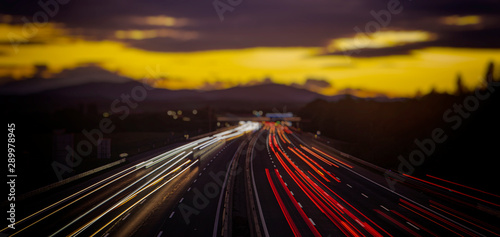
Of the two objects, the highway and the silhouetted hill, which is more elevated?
the silhouetted hill

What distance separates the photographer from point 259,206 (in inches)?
1172

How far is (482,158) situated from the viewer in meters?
44.7

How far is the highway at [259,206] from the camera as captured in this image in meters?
23.4

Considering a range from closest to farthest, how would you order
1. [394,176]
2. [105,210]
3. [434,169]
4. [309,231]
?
[309,231], [105,210], [394,176], [434,169]

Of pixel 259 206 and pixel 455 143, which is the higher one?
pixel 455 143

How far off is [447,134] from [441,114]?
1824 cm

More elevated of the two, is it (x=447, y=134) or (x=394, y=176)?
(x=447, y=134)

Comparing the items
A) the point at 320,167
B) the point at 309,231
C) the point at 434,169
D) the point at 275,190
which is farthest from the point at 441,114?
the point at 309,231

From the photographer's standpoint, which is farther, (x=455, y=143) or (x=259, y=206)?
(x=455, y=143)

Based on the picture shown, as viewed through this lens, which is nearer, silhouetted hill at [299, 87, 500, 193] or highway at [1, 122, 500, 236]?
highway at [1, 122, 500, 236]

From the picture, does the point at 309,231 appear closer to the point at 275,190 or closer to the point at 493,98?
the point at 275,190

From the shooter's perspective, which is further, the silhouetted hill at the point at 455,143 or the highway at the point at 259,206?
the silhouetted hill at the point at 455,143

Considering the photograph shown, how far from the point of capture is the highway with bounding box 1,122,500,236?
23406mm

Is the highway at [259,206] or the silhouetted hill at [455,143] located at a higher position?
the silhouetted hill at [455,143]
